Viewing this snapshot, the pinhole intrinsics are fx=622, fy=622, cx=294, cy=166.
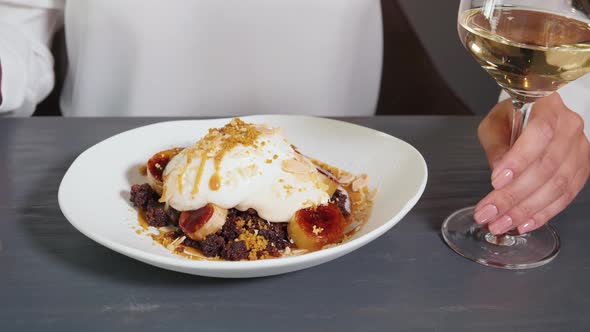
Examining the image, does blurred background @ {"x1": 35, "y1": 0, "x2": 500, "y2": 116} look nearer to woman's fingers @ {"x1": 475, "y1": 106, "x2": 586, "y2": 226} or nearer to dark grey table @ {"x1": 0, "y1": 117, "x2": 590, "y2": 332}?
woman's fingers @ {"x1": 475, "y1": 106, "x2": 586, "y2": 226}

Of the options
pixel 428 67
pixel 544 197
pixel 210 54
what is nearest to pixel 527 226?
pixel 544 197

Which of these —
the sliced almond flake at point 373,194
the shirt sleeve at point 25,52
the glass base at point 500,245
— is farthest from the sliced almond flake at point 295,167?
the shirt sleeve at point 25,52

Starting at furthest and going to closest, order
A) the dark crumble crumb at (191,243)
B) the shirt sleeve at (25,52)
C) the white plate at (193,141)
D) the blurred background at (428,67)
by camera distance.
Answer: the blurred background at (428,67), the shirt sleeve at (25,52), the dark crumble crumb at (191,243), the white plate at (193,141)

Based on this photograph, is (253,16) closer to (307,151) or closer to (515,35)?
(307,151)

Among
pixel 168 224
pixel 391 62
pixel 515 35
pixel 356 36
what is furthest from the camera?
pixel 391 62

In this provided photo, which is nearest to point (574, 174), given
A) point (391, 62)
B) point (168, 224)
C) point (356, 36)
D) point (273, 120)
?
point (273, 120)

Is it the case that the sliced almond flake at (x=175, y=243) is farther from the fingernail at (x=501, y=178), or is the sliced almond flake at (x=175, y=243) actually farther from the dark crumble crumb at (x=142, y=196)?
the fingernail at (x=501, y=178)

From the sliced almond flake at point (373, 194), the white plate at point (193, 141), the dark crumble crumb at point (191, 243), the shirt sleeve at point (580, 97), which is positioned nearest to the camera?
the white plate at point (193, 141)
